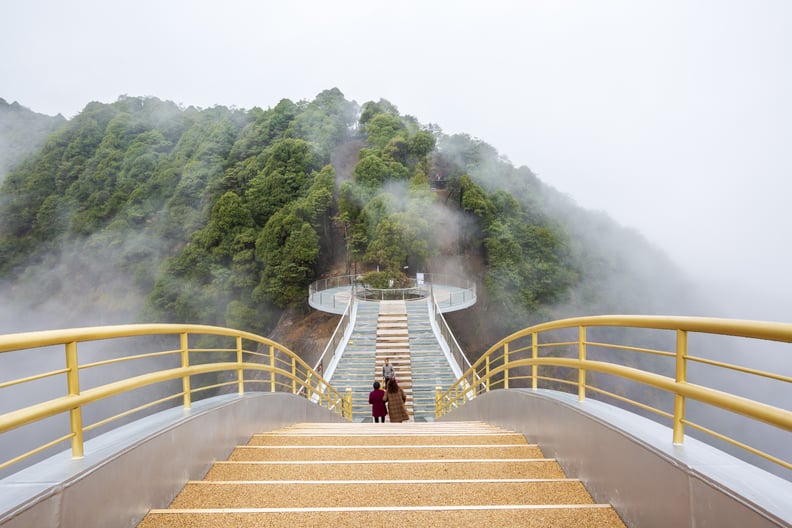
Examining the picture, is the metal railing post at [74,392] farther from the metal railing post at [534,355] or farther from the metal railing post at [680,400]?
the metal railing post at [534,355]

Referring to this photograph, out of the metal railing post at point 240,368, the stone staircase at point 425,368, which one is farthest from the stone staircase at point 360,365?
the metal railing post at point 240,368

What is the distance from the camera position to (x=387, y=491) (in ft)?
8.71

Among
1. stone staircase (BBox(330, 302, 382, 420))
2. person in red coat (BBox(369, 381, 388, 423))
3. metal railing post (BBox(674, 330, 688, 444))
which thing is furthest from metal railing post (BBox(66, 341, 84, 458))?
stone staircase (BBox(330, 302, 382, 420))

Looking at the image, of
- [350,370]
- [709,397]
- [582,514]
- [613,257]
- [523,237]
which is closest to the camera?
[709,397]

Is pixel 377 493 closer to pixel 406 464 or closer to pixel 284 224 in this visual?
pixel 406 464

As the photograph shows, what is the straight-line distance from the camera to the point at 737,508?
1.52m

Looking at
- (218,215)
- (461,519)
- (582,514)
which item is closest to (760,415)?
(582,514)

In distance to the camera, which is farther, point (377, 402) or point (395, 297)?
point (395, 297)

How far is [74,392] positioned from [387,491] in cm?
168

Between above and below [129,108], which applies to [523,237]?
below

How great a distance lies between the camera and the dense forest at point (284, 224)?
112ft

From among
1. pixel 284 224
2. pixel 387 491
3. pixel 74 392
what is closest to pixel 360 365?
pixel 387 491

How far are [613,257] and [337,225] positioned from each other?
26.5m

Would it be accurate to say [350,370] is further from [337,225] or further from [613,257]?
[613,257]
